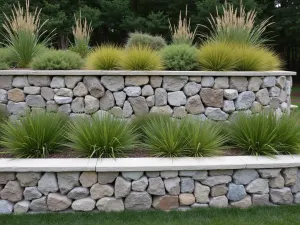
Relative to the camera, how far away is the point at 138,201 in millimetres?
3422

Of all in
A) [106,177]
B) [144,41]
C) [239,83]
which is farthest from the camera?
[144,41]

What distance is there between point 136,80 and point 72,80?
3.24ft

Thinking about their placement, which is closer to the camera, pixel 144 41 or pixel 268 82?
pixel 268 82

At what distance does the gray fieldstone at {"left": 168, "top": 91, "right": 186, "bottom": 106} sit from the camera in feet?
16.8

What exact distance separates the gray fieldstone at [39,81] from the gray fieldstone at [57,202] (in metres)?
2.26

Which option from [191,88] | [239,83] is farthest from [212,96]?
[239,83]

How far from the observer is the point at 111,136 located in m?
3.74

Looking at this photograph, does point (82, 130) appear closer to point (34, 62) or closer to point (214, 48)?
point (34, 62)

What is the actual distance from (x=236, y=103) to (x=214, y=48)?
38.3 inches

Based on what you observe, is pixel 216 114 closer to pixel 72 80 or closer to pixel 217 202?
pixel 217 202

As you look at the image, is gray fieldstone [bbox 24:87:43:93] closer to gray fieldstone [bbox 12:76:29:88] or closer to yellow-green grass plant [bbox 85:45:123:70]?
gray fieldstone [bbox 12:76:29:88]

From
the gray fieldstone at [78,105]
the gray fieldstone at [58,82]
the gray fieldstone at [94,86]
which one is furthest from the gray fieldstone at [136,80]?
the gray fieldstone at [58,82]

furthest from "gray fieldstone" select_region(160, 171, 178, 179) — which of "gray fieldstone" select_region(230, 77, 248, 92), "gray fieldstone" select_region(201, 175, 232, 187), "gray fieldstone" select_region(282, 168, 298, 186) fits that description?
"gray fieldstone" select_region(230, 77, 248, 92)

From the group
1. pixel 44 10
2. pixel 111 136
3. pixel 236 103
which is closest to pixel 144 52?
pixel 236 103
